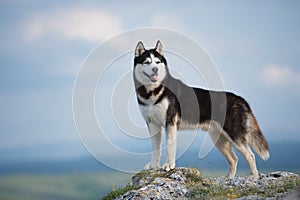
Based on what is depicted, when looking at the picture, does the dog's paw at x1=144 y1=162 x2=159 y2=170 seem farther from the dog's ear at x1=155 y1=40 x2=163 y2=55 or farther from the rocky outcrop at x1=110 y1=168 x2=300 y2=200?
the dog's ear at x1=155 y1=40 x2=163 y2=55

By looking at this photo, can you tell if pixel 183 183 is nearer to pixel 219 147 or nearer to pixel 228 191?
pixel 228 191

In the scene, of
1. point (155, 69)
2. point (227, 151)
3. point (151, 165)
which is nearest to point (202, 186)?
point (151, 165)

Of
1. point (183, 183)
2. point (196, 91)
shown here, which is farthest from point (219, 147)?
point (183, 183)

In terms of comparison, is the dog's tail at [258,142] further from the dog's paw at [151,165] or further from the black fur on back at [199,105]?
the dog's paw at [151,165]

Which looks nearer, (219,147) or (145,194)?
(145,194)

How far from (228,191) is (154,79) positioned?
319 centimetres

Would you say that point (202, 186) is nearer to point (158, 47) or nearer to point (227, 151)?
point (227, 151)

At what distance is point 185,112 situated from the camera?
12227mm

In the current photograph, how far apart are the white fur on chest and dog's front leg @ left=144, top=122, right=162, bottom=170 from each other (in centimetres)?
17

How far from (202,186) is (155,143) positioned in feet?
5.92

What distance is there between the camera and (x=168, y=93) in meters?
12.1

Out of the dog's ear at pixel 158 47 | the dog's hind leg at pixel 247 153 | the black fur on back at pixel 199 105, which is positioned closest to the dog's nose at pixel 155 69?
the black fur on back at pixel 199 105

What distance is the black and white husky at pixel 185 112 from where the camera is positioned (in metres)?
11.9

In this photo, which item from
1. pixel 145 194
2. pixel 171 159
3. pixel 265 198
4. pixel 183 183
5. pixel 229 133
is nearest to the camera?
pixel 265 198
